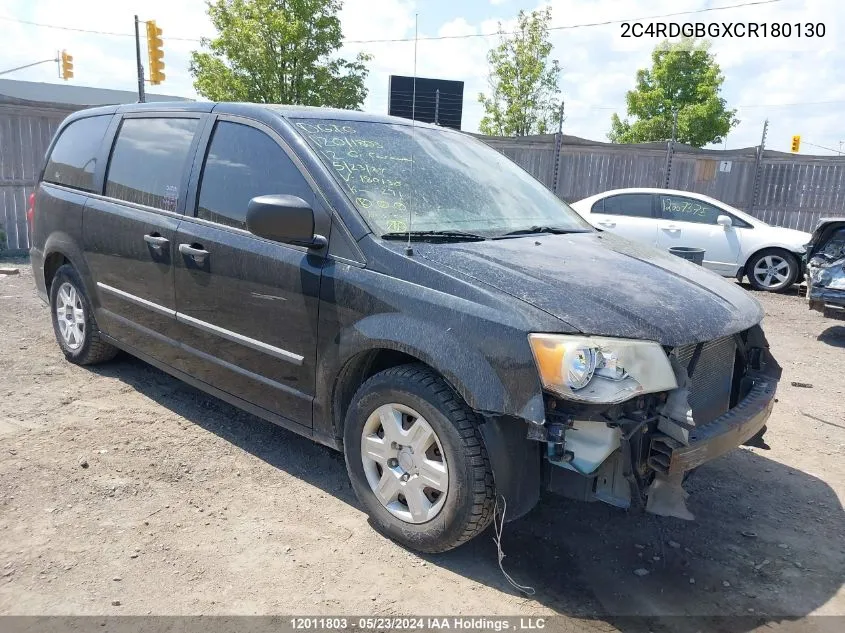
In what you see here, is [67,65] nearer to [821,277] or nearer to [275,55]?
[275,55]

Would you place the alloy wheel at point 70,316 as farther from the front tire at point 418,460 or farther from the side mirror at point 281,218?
the front tire at point 418,460

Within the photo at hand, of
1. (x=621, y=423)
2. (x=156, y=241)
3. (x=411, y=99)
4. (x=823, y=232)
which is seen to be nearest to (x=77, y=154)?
(x=156, y=241)

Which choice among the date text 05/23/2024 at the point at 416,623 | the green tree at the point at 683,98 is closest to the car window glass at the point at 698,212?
the date text 05/23/2024 at the point at 416,623

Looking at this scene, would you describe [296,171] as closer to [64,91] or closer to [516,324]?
[516,324]

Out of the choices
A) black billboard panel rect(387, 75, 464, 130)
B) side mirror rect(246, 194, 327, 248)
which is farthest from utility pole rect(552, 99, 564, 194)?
side mirror rect(246, 194, 327, 248)

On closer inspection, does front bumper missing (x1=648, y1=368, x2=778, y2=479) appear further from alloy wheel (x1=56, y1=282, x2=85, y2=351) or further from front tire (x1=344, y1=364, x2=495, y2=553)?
alloy wheel (x1=56, y1=282, x2=85, y2=351)

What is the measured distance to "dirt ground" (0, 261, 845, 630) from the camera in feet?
8.80

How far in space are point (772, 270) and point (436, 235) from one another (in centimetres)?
879

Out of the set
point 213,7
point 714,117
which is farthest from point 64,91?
point 714,117

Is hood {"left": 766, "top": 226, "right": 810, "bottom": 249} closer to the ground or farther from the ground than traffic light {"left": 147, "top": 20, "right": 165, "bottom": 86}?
closer to the ground

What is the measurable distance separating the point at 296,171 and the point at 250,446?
169 cm

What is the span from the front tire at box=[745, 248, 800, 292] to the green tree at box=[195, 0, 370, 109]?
1350cm

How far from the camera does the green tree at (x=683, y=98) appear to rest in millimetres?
25984

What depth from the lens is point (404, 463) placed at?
2.93 metres
